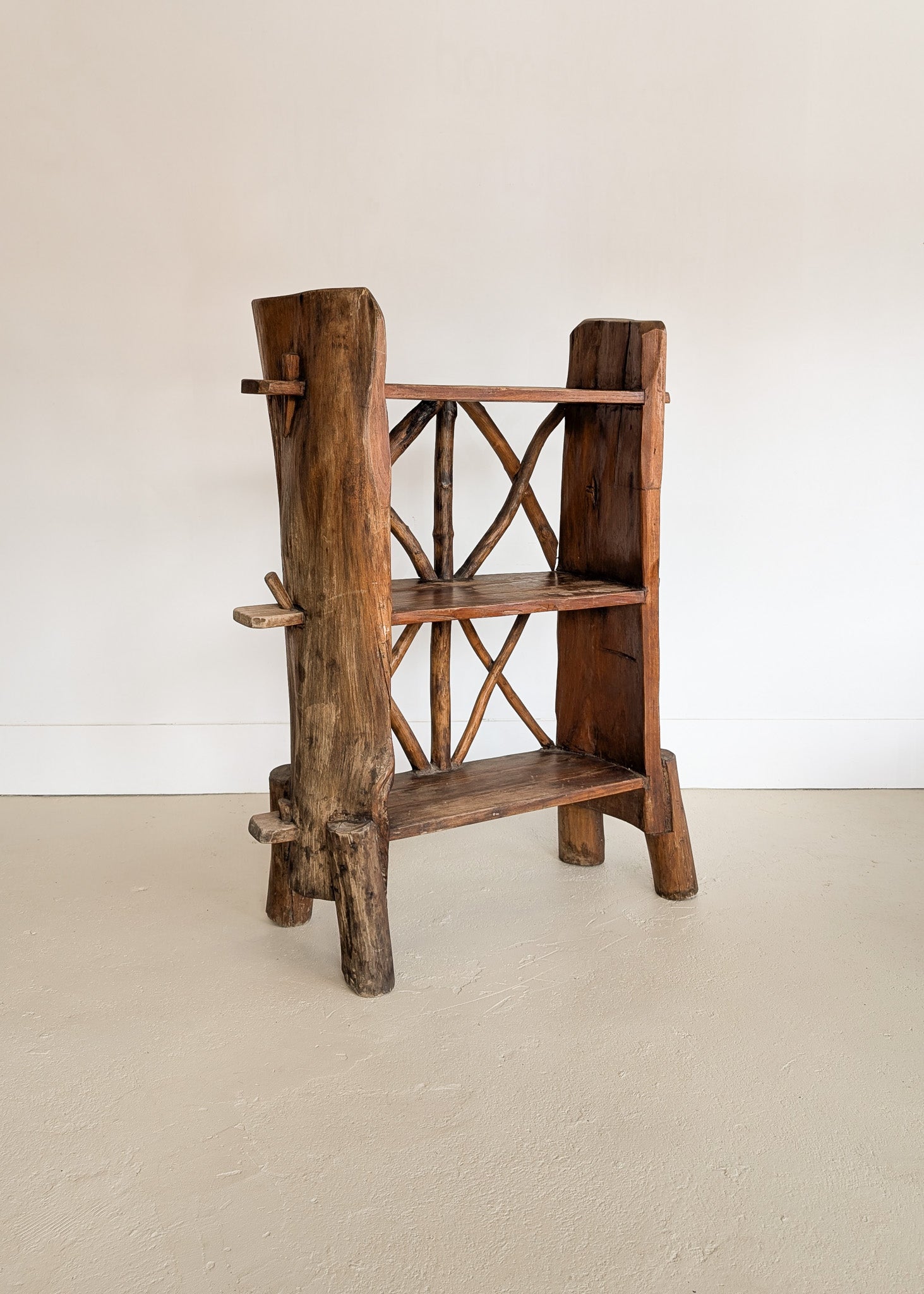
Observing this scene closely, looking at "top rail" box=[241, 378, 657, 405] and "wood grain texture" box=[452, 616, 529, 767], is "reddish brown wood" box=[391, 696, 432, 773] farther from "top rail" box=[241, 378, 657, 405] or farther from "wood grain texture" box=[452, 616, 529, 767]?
"top rail" box=[241, 378, 657, 405]

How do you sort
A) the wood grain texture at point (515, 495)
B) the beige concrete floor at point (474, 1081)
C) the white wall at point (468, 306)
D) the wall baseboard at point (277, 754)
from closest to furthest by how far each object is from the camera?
the beige concrete floor at point (474, 1081) < the wood grain texture at point (515, 495) < the white wall at point (468, 306) < the wall baseboard at point (277, 754)

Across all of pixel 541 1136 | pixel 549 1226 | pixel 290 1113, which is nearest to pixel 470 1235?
pixel 549 1226

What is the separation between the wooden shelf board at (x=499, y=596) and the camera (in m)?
2.27

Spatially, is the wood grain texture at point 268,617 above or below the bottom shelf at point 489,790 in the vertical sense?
above

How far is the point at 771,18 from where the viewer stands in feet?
10.8

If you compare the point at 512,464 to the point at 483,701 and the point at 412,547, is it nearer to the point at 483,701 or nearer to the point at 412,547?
the point at 412,547

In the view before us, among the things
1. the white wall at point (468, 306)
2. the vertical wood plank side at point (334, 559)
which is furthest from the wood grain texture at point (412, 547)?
the white wall at point (468, 306)

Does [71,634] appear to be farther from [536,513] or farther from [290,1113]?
[290,1113]

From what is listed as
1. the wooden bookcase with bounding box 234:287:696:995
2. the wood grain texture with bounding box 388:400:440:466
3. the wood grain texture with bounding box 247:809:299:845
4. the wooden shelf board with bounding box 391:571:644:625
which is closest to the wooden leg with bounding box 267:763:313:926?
the wooden bookcase with bounding box 234:287:696:995

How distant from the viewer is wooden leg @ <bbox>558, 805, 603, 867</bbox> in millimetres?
2936

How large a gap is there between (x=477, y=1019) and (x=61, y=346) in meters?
2.51

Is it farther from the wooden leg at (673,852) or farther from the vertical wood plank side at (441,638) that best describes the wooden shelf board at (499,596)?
the wooden leg at (673,852)

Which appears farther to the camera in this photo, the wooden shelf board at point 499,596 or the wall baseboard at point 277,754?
the wall baseboard at point 277,754

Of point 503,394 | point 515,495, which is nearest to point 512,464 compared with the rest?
point 515,495
